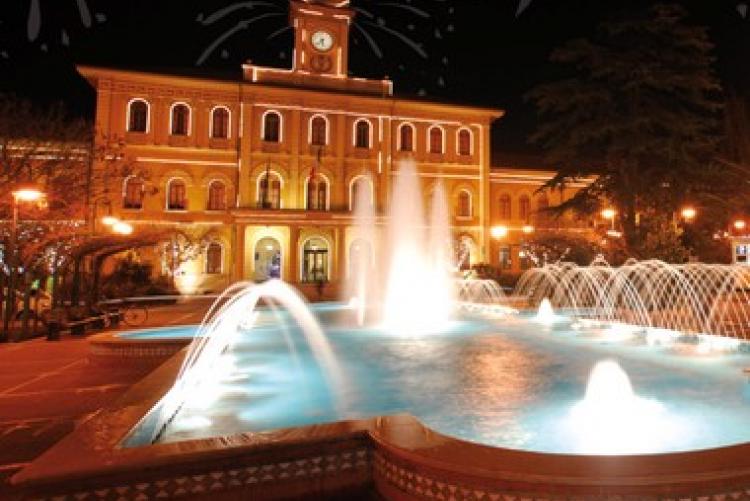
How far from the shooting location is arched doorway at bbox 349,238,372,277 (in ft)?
116

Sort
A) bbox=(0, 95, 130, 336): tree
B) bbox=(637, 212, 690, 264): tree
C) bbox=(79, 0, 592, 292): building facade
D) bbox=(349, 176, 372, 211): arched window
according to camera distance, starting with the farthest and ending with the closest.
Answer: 1. bbox=(349, 176, 372, 211): arched window
2. bbox=(79, 0, 592, 292): building facade
3. bbox=(637, 212, 690, 264): tree
4. bbox=(0, 95, 130, 336): tree

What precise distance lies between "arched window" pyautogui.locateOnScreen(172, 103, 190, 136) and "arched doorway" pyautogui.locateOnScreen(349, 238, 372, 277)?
42.1ft

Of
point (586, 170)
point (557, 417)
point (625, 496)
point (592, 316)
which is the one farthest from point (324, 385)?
point (586, 170)

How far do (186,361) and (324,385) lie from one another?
2.09 meters

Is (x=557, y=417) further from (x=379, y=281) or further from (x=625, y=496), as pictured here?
(x=379, y=281)

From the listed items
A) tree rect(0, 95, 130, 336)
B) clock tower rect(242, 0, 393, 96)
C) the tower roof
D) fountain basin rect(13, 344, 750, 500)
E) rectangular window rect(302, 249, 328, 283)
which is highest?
the tower roof

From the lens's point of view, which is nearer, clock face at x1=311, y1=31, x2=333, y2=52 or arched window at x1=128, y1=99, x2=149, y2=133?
arched window at x1=128, y1=99, x2=149, y2=133

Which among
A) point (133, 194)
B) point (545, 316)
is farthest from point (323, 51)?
point (545, 316)

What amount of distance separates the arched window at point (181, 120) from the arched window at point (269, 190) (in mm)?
5428

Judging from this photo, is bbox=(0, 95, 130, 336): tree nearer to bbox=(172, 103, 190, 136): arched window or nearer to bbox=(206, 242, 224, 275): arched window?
bbox=(172, 103, 190, 136): arched window

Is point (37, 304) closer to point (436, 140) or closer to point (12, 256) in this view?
point (12, 256)

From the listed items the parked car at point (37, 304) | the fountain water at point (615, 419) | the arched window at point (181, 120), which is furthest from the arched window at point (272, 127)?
the fountain water at point (615, 419)

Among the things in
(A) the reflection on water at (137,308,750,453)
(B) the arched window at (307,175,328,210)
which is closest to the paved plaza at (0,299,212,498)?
(A) the reflection on water at (137,308,750,453)

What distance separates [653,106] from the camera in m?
22.8
